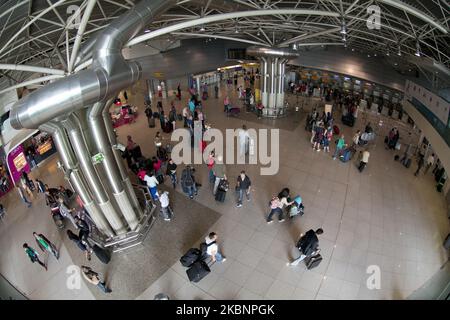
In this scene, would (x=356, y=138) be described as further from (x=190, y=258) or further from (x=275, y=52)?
(x=190, y=258)

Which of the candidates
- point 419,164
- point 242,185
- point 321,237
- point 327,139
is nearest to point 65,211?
point 242,185

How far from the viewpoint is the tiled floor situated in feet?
29.0

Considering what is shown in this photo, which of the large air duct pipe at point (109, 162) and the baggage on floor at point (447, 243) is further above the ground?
the large air duct pipe at point (109, 162)

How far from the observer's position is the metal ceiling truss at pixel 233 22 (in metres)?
8.54

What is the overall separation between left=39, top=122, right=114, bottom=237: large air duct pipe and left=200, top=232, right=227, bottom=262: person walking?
4.23m

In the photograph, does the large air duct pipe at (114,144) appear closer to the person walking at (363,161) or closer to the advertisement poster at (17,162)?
the advertisement poster at (17,162)

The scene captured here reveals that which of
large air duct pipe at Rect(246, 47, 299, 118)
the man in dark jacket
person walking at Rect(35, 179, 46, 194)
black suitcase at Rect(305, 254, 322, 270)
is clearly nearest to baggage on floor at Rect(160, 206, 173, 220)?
the man in dark jacket

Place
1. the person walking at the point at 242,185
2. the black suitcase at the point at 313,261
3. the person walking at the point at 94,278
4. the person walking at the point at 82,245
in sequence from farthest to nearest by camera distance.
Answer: the person walking at the point at 242,185 → the person walking at the point at 82,245 → the black suitcase at the point at 313,261 → the person walking at the point at 94,278

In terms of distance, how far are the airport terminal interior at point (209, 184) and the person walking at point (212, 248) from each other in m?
0.06

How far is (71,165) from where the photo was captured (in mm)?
8836

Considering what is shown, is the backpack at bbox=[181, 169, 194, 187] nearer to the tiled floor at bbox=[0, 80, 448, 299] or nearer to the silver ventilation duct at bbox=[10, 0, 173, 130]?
the tiled floor at bbox=[0, 80, 448, 299]

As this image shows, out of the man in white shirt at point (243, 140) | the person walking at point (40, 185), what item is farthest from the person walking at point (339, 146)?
the person walking at point (40, 185)

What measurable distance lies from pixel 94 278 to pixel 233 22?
55.9ft
